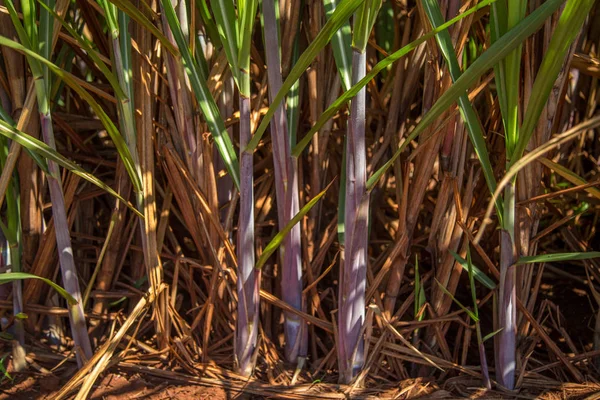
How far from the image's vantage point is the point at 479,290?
1312 millimetres

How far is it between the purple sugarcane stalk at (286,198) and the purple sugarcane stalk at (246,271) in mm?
56

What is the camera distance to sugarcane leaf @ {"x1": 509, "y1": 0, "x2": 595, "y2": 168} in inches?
29.7

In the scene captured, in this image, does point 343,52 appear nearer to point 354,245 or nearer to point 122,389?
point 354,245

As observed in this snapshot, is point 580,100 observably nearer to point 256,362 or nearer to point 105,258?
point 256,362

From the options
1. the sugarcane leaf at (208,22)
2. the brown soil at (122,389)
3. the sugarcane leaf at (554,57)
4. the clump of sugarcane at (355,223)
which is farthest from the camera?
the brown soil at (122,389)

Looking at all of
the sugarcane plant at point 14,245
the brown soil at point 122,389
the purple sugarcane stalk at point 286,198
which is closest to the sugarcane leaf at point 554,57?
the purple sugarcane stalk at point 286,198

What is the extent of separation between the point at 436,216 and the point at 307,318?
0.90 ft

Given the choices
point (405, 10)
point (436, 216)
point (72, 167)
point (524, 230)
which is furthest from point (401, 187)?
point (72, 167)

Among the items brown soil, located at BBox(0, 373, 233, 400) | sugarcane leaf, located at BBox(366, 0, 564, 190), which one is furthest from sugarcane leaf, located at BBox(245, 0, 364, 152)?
brown soil, located at BBox(0, 373, 233, 400)

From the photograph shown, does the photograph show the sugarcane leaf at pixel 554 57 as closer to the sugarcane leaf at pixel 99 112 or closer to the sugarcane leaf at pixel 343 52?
the sugarcane leaf at pixel 343 52

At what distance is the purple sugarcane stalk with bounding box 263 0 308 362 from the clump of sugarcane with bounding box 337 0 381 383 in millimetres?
89

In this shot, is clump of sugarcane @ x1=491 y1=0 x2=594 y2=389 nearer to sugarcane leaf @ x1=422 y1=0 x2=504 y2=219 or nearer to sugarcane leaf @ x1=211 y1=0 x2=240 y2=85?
sugarcane leaf @ x1=422 y1=0 x2=504 y2=219

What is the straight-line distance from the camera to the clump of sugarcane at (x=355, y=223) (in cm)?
86

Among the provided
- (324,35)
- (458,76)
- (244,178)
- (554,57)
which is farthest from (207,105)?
(554,57)
